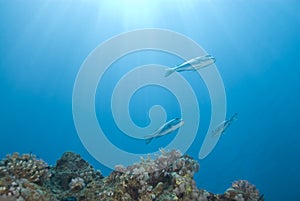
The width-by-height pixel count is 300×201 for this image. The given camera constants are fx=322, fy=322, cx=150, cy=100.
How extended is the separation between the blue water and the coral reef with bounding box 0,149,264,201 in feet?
48.9

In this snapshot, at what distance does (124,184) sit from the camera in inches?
185

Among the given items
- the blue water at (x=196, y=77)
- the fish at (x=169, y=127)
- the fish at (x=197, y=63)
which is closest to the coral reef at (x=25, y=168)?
the fish at (x=169, y=127)

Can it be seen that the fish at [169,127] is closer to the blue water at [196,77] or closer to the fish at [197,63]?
the fish at [197,63]

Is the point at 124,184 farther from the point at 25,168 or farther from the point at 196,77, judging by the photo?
the point at 196,77

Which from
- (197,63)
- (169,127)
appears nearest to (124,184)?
(169,127)

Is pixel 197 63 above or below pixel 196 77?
below

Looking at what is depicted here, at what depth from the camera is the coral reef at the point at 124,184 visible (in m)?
4.55

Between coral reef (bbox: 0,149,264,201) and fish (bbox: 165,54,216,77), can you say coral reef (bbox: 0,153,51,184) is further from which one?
fish (bbox: 165,54,216,77)

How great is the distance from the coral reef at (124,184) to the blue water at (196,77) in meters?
14.9

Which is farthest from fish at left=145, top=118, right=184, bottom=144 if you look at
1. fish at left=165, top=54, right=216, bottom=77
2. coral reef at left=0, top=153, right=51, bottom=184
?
→ coral reef at left=0, top=153, right=51, bottom=184

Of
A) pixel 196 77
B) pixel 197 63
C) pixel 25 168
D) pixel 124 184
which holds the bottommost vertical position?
pixel 124 184

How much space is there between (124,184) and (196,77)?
27.2 metres

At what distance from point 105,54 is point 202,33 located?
24.9 m

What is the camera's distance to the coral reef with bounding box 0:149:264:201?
4.55 meters
